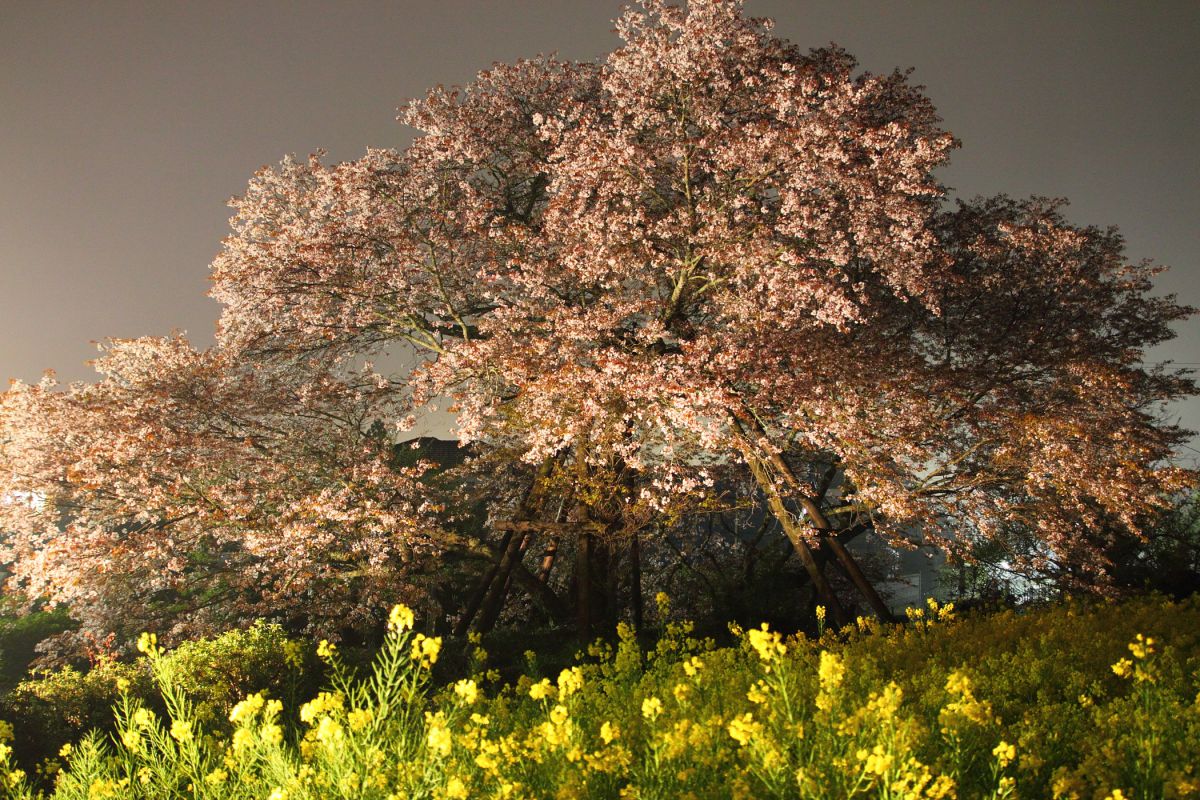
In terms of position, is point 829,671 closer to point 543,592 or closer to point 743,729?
point 743,729

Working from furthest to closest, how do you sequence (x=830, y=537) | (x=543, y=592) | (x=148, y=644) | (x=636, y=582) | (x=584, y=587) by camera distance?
(x=543, y=592) < (x=636, y=582) < (x=584, y=587) < (x=830, y=537) < (x=148, y=644)

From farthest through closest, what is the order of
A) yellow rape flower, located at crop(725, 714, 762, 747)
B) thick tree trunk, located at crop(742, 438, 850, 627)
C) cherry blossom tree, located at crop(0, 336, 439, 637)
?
1. cherry blossom tree, located at crop(0, 336, 439, 637)
2. thick tree trunk, located at crop(742, 438, 850, 627)
3. yellow rape flower, located at crop(725, 714, 762, 747)

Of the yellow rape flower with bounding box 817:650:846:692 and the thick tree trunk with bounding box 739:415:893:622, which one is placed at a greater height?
the thick tree trunk with bounding box 739:415:893:622

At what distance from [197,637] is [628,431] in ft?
20.8

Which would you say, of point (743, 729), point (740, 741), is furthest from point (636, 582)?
point (743, 729)

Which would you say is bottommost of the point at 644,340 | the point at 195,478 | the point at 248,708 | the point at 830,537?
the point at 248,708

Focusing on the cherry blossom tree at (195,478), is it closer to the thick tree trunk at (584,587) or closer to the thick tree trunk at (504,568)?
the thick tree trunk at (504,568)

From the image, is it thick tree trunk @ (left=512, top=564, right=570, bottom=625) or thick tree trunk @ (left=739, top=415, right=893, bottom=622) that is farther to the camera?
thick tree trunk @ (left=512, top=564, right=570, bottom=625)

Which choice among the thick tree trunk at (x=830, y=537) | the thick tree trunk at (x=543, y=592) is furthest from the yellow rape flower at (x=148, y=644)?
the thick tree trunk at (x=543, y=592)

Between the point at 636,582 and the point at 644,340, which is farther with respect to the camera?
the point at 636,582

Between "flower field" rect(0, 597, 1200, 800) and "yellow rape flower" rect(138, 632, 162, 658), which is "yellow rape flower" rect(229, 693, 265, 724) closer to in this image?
"flower field" rect(0, 597, 1200, 800)

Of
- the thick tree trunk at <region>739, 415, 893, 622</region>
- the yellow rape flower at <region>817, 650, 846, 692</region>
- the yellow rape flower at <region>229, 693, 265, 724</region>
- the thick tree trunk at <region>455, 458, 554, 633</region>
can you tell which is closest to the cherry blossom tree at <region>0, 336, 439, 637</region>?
the thick tree trunk at <region>455, 458, 554, 633</region>

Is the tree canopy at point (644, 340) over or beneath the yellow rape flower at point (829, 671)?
over

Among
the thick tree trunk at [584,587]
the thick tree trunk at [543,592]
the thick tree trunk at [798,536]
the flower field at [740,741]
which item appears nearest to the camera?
the flower field at [740,741]
